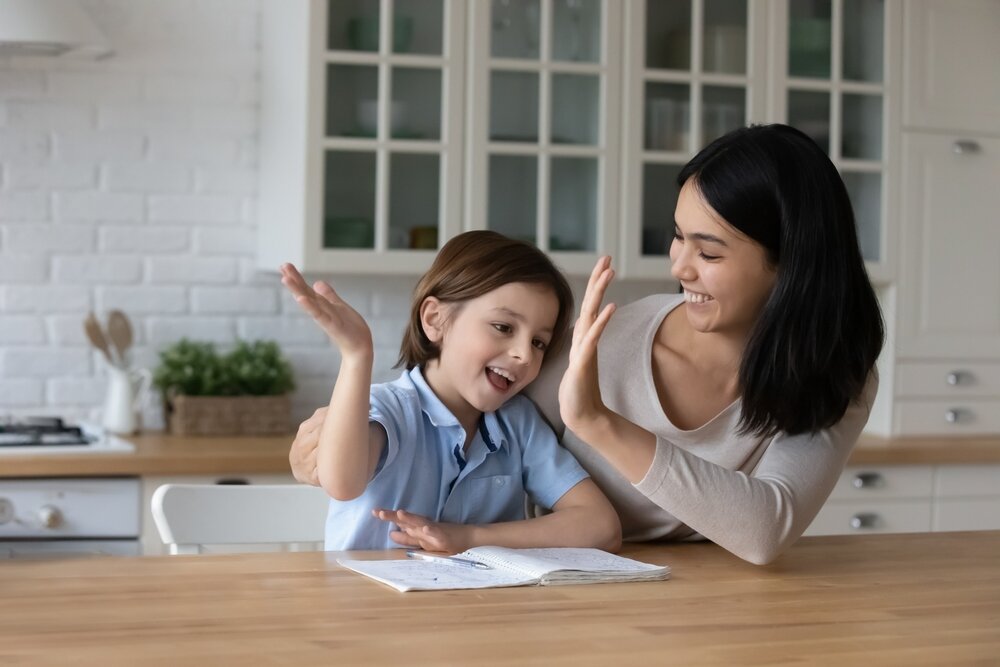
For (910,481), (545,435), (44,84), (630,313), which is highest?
(44,84)

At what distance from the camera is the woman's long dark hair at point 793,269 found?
1.92 metres

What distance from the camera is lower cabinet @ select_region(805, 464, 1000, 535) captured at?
3.50 m

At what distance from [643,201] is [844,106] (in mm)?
669

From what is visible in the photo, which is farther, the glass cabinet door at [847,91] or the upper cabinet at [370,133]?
the glass cabinet door at [847,91]

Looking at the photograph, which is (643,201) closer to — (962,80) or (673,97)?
(673,97)

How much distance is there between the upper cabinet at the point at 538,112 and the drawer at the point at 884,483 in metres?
0.58

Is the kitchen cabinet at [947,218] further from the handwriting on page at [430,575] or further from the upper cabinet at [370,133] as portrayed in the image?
the handwriting on page at [430,575]

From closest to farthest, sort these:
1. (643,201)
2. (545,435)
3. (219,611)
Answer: (219,611) → (545,435) → (643,201)

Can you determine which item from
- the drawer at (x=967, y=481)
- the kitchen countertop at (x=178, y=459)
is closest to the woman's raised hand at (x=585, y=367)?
the kitchen countertop at (x=178, y=459)

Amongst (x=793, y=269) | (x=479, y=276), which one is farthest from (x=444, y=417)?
(x=793, y=269)

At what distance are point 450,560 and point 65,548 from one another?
5.12 ft

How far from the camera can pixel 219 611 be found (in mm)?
1398

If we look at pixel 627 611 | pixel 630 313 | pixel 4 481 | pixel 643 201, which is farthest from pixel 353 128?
pixel 627 611

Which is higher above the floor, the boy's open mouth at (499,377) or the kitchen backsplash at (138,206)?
→ the kitchen backsplash at (138,206)
